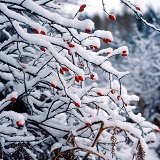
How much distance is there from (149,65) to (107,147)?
12795mm

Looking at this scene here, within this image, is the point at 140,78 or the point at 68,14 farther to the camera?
the point at 140,78

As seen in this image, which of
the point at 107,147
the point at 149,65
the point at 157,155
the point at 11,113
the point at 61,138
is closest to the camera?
the point at 11,113

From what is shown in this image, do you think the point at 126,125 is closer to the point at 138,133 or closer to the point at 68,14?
the point at 138,133

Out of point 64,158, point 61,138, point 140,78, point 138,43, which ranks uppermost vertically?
point 138,43

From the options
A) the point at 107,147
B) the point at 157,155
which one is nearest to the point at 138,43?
the point at 157,155

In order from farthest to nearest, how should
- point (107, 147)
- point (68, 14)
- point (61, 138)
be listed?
point (68, 14) → point (107, 147) → point (61, 138)

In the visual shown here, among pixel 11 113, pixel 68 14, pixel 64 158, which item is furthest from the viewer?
pixel 68 14

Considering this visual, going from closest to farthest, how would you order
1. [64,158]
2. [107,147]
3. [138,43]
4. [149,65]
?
[64,158] < [107,147] < [149,65] < [138,43]

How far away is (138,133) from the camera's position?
6.09 ft

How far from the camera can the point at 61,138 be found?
203 centimetres

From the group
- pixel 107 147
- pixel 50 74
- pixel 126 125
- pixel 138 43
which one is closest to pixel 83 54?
pixel 50 74

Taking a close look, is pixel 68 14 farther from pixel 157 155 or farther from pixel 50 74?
pixel 50 74

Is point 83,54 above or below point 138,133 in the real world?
above

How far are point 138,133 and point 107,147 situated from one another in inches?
19.8
